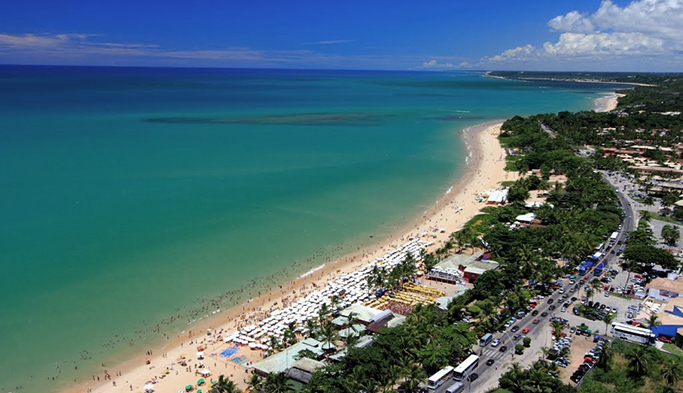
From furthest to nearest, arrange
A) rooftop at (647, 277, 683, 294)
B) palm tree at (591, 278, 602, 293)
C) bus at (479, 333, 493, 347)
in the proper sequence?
rooftop at (647, 277, 683, 294), palm tree at (591, 278, 602, 293), bus at (479, 333, 493, 347)

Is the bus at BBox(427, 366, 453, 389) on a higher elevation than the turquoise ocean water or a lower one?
lower

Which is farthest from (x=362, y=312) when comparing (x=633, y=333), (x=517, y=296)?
(x=633, y=333)

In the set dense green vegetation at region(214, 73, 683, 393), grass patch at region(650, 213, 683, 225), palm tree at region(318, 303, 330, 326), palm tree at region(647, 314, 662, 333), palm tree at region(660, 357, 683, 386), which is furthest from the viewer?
grass patch at region(650, 213, 683, 225)

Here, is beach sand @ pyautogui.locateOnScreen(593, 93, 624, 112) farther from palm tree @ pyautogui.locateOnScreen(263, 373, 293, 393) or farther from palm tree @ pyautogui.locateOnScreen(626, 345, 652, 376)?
palm tree @ pyautogui.locateOnScreen(263, 373, 293, 393)

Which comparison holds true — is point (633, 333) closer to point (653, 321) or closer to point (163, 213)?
point (653, 321)

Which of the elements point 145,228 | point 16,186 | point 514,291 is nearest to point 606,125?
point 514,291

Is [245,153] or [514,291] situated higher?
[245,153]

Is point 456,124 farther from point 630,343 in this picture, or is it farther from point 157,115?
point 630,343

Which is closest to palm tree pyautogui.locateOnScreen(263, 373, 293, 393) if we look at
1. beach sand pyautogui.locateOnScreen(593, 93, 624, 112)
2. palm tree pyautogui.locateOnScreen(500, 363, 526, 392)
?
palm tree pyautogui.locateOnScreen(500, 363, 526, 392)
